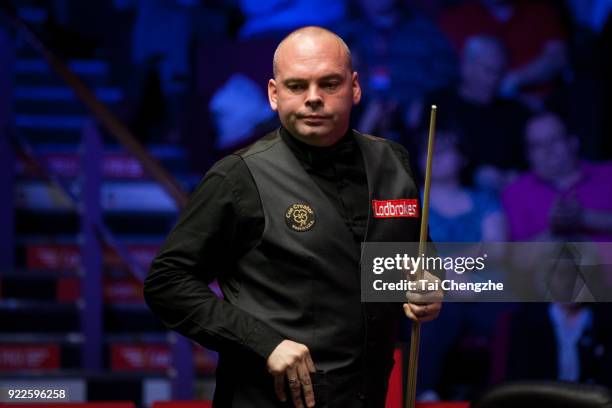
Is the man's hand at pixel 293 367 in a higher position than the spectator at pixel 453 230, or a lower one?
lower

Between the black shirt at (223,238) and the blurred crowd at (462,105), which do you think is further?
the blurred crowd at (462,105)

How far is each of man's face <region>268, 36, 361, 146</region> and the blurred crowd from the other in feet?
11.8

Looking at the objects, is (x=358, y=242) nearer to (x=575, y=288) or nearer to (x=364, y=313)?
(x=364, y=313)

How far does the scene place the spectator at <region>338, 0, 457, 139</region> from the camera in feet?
19.5

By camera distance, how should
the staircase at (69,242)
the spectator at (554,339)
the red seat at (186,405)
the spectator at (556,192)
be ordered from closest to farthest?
the red seat at (186,405), the staircase at (69,242), the spectator at (554,339), the spectator at (556,192)

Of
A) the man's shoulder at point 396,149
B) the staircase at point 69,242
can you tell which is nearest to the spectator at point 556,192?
the staircase at point 69,242

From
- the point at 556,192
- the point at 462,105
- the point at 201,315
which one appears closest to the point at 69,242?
the point at 462,105

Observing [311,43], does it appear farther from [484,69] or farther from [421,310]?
[484,69]

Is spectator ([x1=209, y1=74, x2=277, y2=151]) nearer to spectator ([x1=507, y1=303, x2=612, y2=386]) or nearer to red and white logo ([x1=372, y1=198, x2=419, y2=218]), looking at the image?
spectator ([x1=507, y1=303, x2=612, y2=386])

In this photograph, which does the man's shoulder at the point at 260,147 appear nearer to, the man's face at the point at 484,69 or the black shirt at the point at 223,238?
the black shirt at the point at 223,238

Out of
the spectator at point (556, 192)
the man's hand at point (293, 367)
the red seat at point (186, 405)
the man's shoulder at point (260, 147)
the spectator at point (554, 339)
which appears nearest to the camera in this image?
the man's hand at point (293, 367)

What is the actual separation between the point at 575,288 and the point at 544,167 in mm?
3329

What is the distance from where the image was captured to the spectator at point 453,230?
5.90m

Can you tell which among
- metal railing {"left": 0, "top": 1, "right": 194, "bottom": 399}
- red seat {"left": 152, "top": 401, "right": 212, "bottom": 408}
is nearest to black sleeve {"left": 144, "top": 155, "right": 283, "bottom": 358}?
red seat {"left": 152, "top": 401, "right": 212, "bottom": 408}
